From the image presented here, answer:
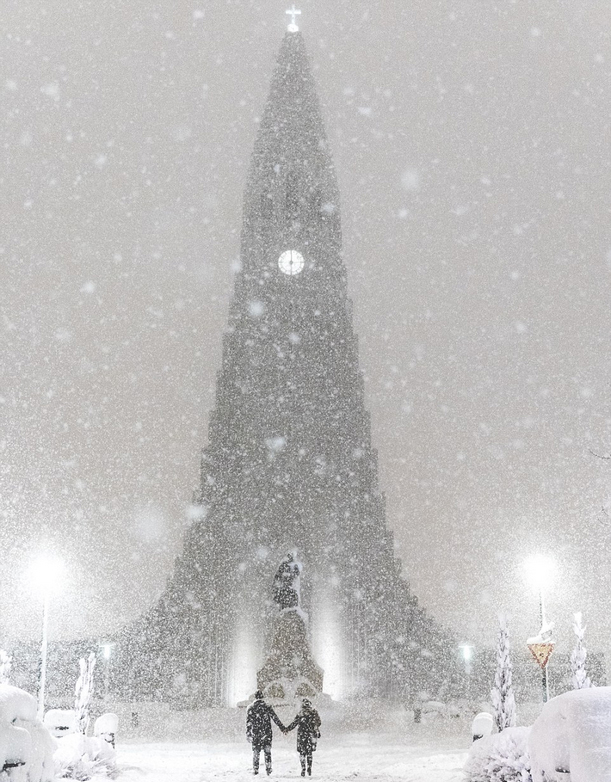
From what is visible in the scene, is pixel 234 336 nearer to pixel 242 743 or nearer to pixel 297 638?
pixel 297 638

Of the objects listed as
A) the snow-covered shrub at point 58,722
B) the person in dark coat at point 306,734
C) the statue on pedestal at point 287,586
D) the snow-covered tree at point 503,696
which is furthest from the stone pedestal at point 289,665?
the snow-covered shrub at point 58,722

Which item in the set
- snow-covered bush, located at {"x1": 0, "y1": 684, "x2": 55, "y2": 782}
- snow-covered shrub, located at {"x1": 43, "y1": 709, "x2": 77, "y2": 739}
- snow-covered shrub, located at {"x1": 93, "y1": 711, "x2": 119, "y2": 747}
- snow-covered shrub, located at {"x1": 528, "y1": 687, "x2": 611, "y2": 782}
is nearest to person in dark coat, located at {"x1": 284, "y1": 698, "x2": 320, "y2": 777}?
snow-covered shrub, located at {"x1": 93, "y1": 711, "x2": 119, "y2": 747}

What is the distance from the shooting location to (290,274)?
6141cm

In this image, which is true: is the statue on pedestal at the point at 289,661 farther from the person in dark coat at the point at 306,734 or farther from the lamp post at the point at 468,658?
the person in dark coat at the point at 306,734

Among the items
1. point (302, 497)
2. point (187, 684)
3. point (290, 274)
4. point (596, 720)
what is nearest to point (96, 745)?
point (596, 720)

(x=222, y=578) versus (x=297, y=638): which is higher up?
(x=222, y=578)

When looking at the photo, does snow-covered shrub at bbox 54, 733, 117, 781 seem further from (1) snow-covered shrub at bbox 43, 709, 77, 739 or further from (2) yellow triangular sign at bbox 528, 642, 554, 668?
(2) yellow triangular sign at bbox 528, 642, 554, 668

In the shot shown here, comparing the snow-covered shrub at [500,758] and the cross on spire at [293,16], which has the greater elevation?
the cross on spire at [293,16]

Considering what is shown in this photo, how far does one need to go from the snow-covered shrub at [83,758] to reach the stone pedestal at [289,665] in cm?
1920

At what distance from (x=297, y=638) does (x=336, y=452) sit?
22.3 m

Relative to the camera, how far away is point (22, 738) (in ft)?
23.9

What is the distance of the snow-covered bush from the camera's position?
23.1 feet

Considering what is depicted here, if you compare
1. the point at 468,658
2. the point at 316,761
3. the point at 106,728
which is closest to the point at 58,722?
the point at 106,728

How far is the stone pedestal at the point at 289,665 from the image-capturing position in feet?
108
